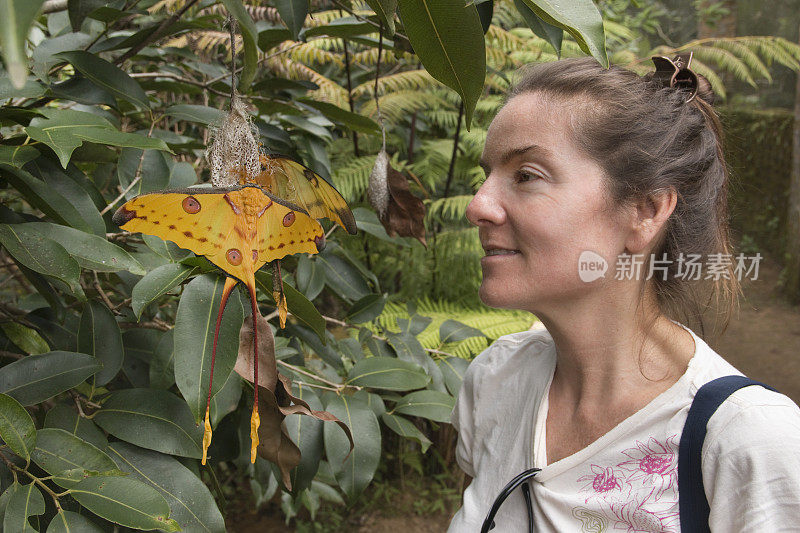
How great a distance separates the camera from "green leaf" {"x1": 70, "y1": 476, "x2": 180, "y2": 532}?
0.56 m

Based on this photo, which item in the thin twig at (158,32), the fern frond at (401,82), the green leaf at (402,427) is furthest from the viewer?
the fern frond at (401,82)

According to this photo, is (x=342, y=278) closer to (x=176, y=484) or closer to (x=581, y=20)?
(x=176, y=484)

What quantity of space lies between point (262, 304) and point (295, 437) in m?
0.20

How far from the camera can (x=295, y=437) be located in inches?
33.4

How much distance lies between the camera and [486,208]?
2.55 feet

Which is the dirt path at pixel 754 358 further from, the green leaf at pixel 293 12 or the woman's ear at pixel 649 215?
the green leaf at pixel 293 12

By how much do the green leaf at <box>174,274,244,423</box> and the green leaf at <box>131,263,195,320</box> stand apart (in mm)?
23

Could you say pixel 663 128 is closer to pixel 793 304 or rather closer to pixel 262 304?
pixel 262 304

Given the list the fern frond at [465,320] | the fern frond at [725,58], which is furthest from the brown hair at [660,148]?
the fern frond at [725,58]

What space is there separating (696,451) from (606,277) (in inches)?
9.1

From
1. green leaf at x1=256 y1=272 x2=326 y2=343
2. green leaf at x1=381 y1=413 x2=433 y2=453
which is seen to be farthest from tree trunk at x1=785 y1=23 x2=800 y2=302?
green leaf at x1=256 y1=272 x2=326 y2=343

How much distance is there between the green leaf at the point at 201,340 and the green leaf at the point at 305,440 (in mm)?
278

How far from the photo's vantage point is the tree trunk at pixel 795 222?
3693 millimetres
